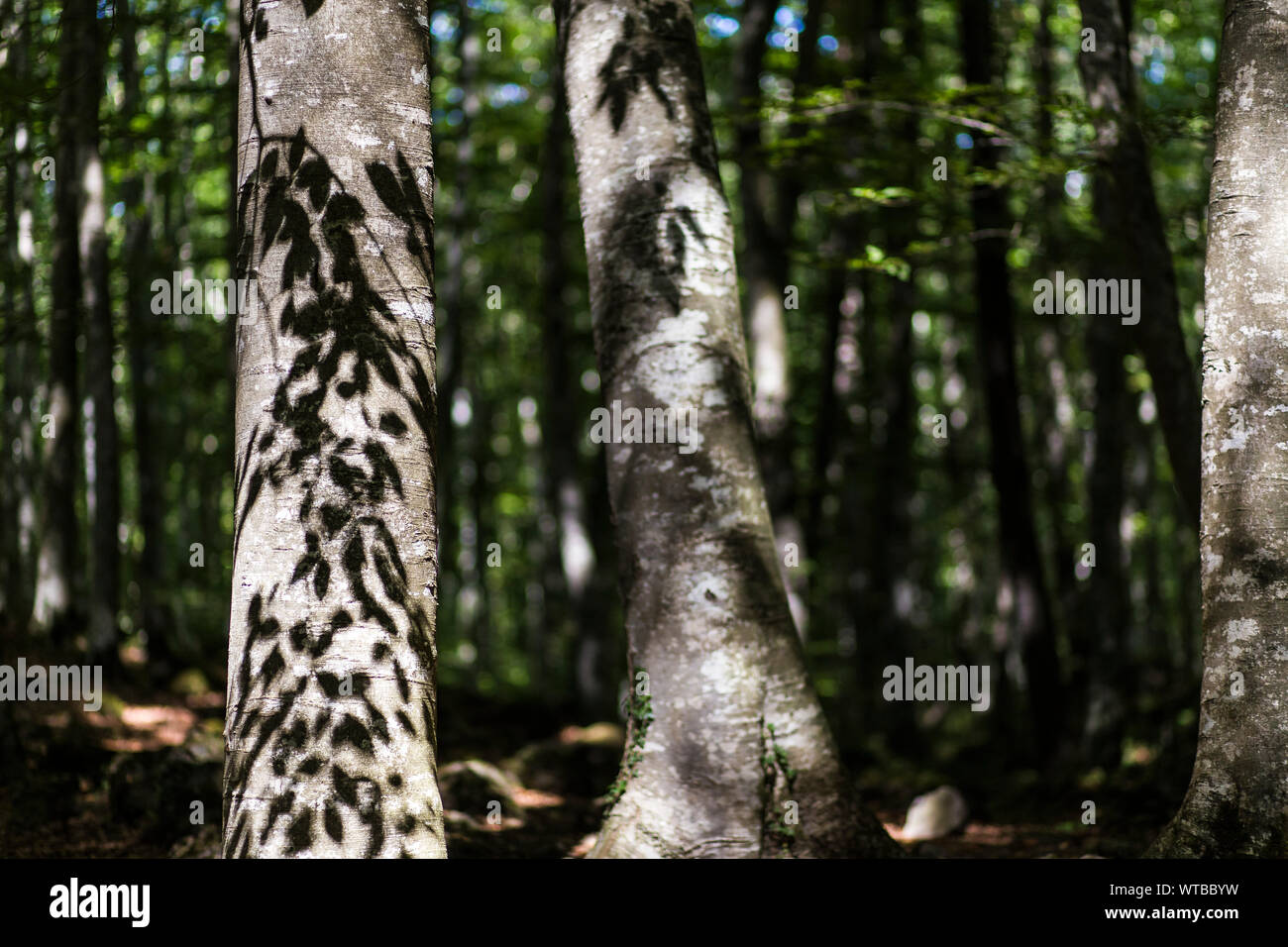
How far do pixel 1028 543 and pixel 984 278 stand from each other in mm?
2988

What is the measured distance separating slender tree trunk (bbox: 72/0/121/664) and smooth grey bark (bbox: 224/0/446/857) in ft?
30.0

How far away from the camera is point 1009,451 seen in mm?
11617

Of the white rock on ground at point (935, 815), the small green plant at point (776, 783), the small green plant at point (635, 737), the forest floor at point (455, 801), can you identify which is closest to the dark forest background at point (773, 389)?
the forest floor at point (455, 801)

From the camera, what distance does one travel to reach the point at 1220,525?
446 centimetres

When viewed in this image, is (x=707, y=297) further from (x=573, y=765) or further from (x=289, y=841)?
(x=573, y=765)

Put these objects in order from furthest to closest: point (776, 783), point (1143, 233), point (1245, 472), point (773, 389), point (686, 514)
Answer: point (773, 389)
point (1143, 233)
point (686, 514)
point (776, 783)
point (1245, 472)

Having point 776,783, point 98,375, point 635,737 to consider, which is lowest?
point 776,783

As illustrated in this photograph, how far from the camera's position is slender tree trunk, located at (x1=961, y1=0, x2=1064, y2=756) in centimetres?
1134

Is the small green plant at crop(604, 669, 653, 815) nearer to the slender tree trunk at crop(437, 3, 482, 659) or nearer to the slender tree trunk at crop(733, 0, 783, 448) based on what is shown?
the slender tree trunk at crop(733, 0, 783, 448)

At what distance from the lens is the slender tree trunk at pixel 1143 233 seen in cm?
730

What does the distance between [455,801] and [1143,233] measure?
626cm

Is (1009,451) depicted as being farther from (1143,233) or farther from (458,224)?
(458,224)

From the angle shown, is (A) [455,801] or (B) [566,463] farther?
(B) [566,463]

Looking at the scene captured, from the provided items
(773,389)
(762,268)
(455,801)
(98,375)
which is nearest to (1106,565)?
(773,389)
